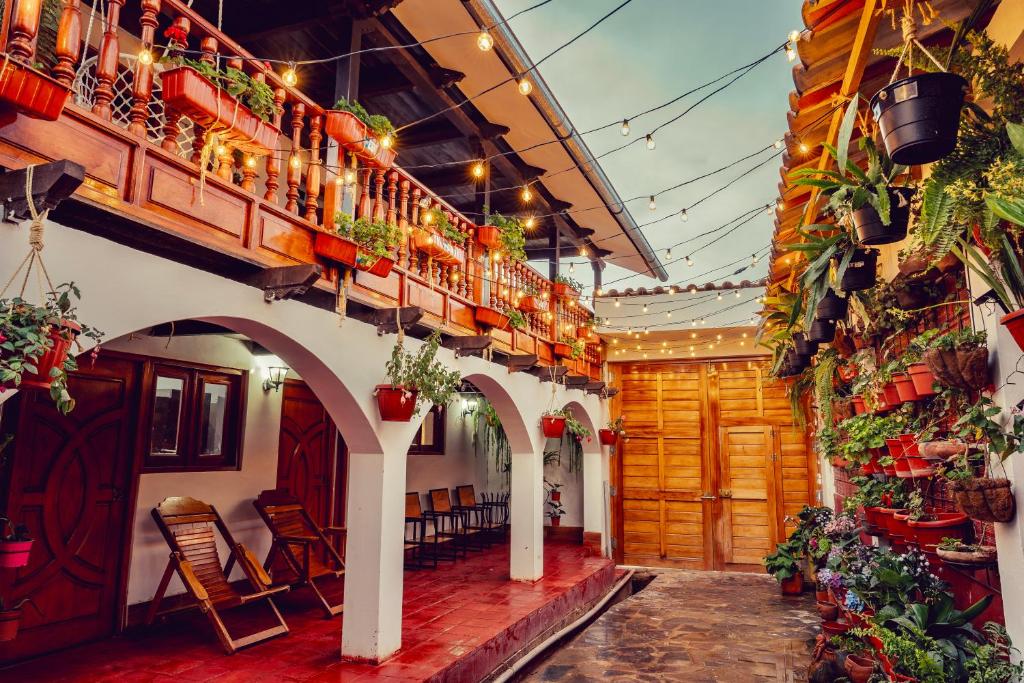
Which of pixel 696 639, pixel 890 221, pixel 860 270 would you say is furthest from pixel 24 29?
pixel 696 639

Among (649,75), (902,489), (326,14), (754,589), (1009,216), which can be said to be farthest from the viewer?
(649,75)

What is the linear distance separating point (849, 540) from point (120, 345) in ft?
21.1

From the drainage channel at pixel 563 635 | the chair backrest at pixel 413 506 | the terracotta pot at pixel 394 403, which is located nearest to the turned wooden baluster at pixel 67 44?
the terracotta pot at pixel 394 403

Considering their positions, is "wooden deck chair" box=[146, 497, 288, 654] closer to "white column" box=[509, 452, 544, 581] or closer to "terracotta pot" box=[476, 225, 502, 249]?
"white column" box=[509, 452, 544, 581]

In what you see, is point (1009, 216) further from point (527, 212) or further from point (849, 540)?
point (527, 212)

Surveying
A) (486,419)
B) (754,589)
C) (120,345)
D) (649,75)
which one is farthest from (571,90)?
(120,345)

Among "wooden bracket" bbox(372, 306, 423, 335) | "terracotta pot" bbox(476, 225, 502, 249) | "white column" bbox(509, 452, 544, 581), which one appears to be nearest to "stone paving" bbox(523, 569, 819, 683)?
"white column" bbox(509, 452, 544, 581)

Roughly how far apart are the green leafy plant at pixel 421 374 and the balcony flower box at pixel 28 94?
2690 mm

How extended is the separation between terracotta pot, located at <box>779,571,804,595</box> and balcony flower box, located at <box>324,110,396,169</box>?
24.5 ft

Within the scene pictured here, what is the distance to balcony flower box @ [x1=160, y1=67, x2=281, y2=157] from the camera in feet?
9.66

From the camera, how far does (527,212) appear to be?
31.6 feet

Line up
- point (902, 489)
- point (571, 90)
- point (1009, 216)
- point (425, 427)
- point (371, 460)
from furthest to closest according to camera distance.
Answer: point (571, 90)
point (425, 427)
point (371, 460)
point (902, 489)
point (1009, 216)

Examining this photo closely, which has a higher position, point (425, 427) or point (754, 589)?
point (425, 427)

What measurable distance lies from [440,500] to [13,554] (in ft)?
24.8
